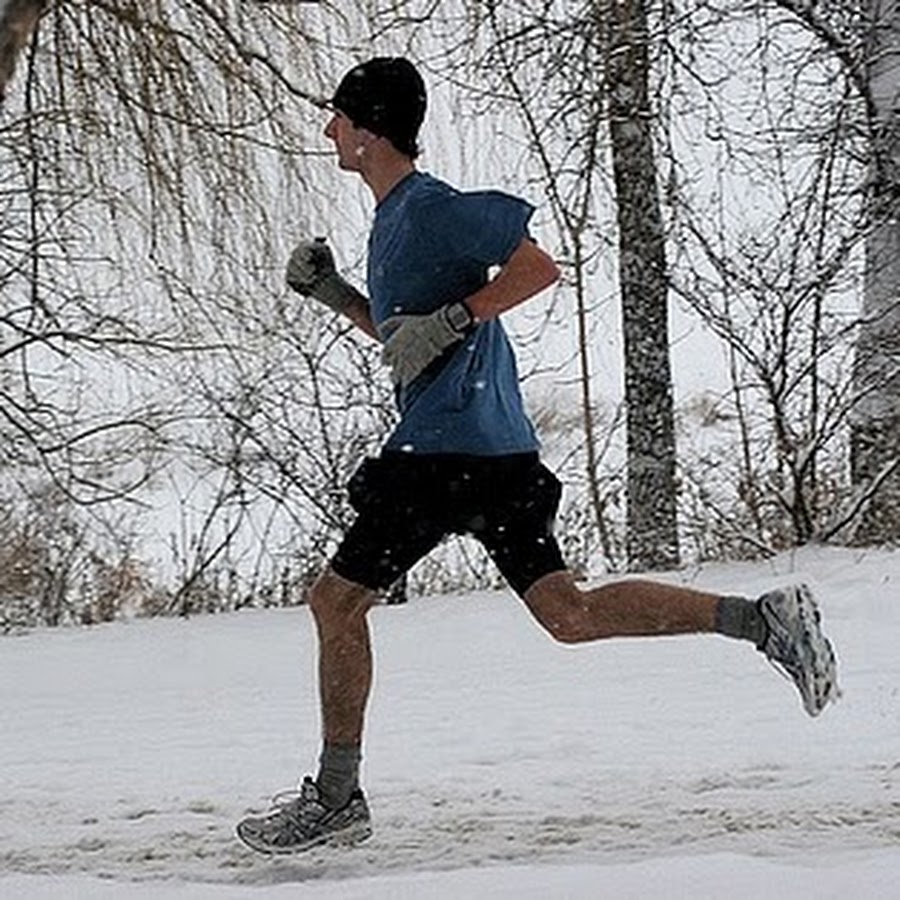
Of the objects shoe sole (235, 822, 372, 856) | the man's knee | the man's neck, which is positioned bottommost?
shoe sole (235, 822, 372, 856)

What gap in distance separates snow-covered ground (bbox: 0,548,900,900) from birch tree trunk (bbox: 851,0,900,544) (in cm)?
49

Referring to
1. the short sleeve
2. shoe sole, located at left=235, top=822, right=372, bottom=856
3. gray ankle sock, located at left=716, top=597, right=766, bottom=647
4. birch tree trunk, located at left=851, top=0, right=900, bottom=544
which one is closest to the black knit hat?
the short sleeve

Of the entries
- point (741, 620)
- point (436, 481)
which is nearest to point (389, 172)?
point (436, 481)

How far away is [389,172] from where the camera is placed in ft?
12.6

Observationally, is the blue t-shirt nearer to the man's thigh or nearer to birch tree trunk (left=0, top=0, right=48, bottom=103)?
the man's thigh

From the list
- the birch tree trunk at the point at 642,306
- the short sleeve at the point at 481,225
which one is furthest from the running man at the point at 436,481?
the birch tree trunk at the point at 642,306

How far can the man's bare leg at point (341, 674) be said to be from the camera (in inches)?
151

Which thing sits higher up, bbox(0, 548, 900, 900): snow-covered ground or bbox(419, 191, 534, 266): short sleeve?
bbox(419, 191, 534, 266): short sleeve

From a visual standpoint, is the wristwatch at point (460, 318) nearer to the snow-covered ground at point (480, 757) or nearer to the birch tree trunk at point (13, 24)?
the snow-covered ground at point (480, 757)

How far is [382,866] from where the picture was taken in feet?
12.7

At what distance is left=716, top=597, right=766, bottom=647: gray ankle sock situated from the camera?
3.77 m

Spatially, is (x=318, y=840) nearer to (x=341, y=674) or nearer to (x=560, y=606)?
(x=341, y=674)

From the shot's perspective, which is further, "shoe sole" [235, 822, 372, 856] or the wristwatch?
"shoe sole" [235, 822, 372, 856]

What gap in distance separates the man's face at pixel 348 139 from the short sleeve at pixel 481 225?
10.2 inches
